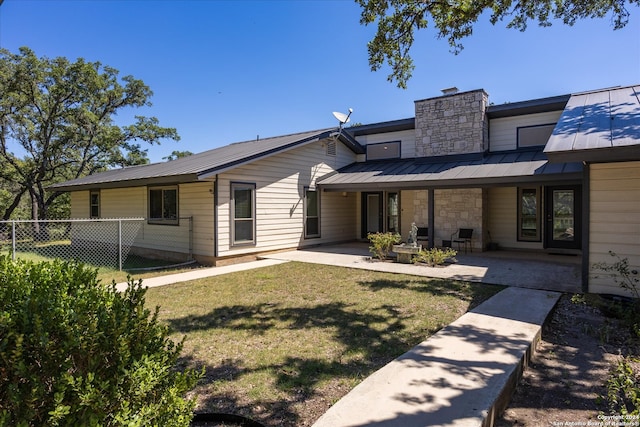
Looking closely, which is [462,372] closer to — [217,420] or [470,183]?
[217,420]

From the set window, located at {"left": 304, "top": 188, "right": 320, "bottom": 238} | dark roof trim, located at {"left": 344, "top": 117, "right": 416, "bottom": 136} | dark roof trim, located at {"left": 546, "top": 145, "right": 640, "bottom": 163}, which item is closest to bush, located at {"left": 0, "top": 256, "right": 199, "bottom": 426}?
dark roof trim, located at {"left": 546, "top": 145, "right": 640, "bottom": 163}

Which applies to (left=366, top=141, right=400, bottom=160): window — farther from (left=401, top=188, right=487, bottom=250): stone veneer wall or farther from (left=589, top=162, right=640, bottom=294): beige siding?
(left=589, top=162, right=640, bottom=294): beige siding

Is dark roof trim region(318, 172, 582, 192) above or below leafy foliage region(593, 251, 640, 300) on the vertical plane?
above

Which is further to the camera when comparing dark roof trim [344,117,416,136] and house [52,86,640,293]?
dark roof trim [344,117,416,136]

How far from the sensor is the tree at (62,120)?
19.2 m

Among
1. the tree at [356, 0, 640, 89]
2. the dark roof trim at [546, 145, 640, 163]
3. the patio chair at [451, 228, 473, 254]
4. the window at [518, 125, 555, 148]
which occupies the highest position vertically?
the tree at [356, 0, 640, 89]

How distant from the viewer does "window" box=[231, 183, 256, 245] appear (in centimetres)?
1012

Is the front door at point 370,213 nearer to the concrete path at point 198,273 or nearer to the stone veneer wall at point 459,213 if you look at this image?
the stone veneer wall at point 459,213

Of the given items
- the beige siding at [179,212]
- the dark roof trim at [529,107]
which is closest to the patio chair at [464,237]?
the dark roof trim at [529,107]

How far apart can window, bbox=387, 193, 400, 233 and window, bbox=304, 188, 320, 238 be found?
10.4 ft

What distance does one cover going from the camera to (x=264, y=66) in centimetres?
1484

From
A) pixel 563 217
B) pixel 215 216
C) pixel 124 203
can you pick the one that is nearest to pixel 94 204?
pixel 124 203

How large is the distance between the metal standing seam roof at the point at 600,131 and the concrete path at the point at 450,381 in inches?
111

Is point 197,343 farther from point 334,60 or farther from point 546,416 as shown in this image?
point 334,60
